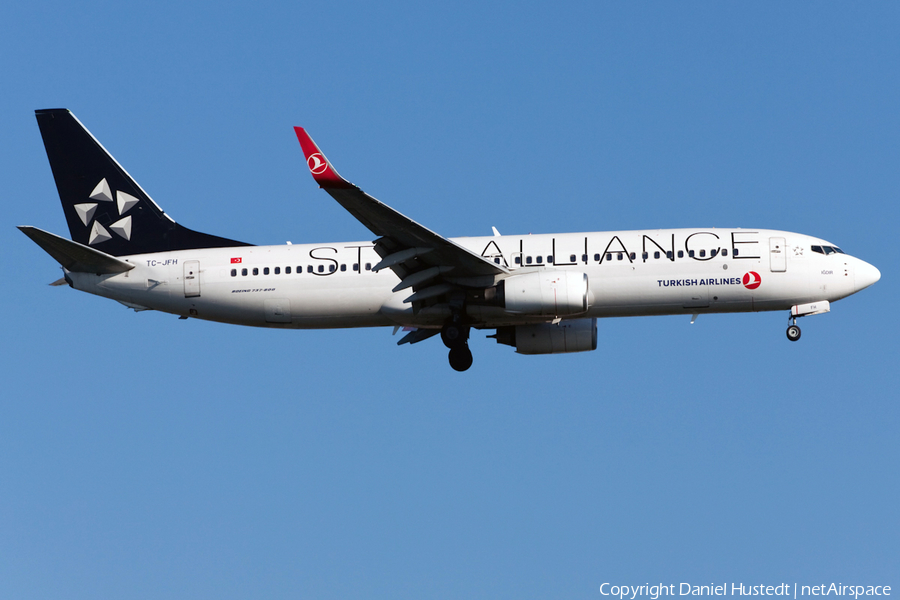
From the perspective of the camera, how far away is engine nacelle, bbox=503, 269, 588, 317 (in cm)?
3347

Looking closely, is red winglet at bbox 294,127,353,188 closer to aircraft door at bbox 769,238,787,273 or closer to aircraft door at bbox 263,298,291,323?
aircraft door at bbox 263,298,291,323

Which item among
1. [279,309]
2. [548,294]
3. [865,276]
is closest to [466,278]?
[548,294]

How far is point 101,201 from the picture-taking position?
39594mm

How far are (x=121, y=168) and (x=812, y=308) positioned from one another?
85.8 ft

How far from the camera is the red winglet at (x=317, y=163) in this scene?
29.6 meters

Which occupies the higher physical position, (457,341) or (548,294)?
(548,294)

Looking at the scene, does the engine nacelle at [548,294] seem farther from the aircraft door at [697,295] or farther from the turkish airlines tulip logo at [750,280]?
the turkish airlines tulip logo at [750,280]

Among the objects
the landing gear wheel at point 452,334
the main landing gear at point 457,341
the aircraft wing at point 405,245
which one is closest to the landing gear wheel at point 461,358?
the main landing gear at point 457,341

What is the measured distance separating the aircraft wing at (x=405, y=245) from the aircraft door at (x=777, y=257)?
9.10 m

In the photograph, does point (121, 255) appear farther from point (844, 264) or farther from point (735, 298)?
point (844, 264)

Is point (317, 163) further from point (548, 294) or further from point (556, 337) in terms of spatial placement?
point (556, 337)

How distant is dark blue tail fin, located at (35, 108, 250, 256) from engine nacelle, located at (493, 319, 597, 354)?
11.3m

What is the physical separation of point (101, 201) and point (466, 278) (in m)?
14.9

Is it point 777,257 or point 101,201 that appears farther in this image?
point 101,201
